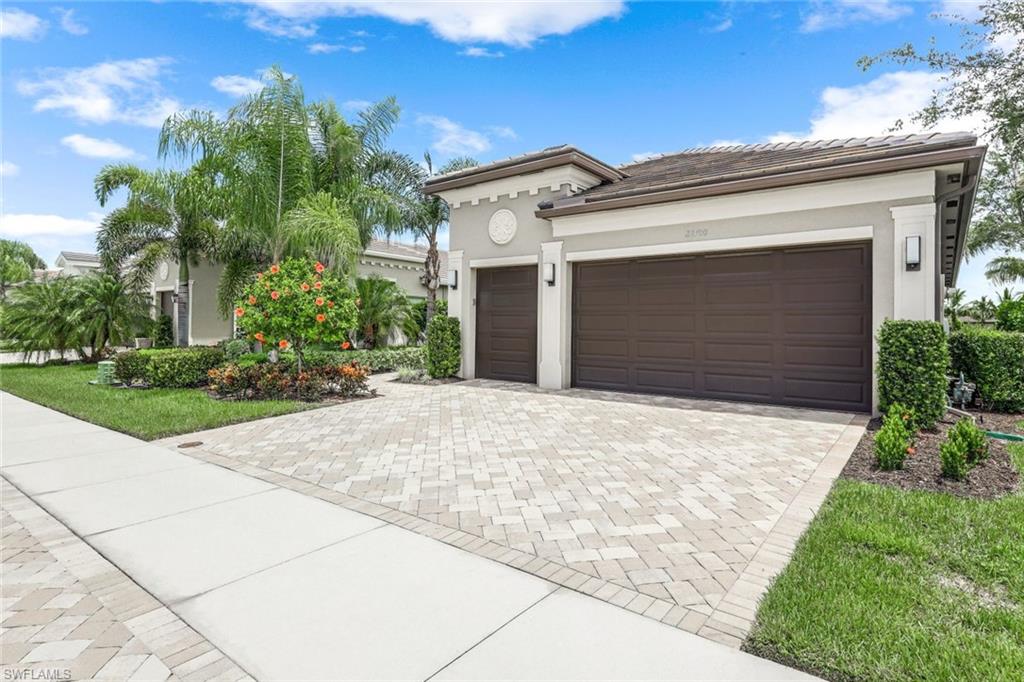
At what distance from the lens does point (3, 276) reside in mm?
36250

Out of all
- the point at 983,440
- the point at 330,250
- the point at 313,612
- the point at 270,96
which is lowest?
the point at 313,612

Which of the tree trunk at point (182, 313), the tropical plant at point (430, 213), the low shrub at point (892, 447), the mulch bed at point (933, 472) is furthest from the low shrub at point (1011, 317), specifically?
the tree trunk at point (182, 313)

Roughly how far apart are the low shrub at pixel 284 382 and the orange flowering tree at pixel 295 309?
21.9 inches

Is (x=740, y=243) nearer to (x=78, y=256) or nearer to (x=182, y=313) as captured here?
(x=182, y=313)

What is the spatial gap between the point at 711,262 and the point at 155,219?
56.3ft

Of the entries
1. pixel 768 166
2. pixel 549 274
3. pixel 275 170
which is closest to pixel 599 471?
pixel 549 274

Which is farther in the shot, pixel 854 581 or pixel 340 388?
pixel 340 388

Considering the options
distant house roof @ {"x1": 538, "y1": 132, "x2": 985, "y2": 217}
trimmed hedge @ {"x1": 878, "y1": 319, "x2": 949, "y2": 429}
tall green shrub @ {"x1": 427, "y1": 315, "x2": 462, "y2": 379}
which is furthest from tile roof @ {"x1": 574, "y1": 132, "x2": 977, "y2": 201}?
tall green shrub @ {"x1": 427, "y1": 315, "x2": 462, "y2": 379}

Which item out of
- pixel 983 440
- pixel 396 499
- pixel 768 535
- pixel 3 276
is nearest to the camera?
pixel 768 535

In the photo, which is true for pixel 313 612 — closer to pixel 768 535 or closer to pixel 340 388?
pixel 768 535

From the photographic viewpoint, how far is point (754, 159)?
407 inches

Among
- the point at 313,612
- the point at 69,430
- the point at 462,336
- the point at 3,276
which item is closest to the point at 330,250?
the point at 462,336

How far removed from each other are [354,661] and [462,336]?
412 inches

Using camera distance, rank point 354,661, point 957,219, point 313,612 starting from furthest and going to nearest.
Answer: point 957,219 → point 313,612 → point 354,661
